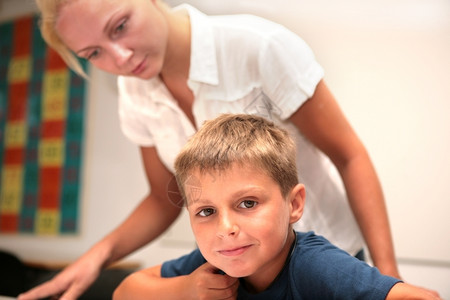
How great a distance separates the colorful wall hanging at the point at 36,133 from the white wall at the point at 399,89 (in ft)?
4.90

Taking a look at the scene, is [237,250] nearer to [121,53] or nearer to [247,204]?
[247,204]

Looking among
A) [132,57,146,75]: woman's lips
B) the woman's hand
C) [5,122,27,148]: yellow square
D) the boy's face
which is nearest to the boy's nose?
the boy's face

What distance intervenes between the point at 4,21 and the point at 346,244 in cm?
196

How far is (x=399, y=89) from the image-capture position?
579mm

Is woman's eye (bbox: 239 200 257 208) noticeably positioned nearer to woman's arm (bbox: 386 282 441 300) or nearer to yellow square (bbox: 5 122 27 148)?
woman's arm (bbox: 386 282 441 300)

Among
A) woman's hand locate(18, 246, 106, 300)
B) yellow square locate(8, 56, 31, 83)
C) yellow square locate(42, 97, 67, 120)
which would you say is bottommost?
yellow square locate(42, 97, 67, 120)

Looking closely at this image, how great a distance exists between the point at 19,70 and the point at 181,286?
1822mm

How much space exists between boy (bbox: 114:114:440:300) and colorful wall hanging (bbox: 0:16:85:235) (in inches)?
60.6

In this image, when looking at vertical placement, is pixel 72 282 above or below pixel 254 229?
below

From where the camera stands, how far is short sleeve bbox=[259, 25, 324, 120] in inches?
23.4

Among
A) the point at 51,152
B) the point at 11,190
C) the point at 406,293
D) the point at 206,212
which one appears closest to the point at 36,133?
the point at 51,152

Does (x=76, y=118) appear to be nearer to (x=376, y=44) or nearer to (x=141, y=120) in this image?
(x=141, y=120)

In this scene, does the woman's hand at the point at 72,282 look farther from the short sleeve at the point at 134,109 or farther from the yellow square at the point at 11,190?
the yellow square at the point at 11,190

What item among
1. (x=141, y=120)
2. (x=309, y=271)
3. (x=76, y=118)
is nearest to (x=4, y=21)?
(x=76, y=118)
